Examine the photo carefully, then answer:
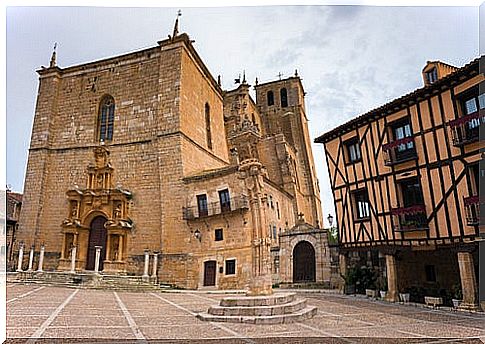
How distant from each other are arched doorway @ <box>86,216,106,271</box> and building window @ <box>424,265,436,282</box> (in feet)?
41.3

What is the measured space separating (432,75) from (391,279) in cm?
626

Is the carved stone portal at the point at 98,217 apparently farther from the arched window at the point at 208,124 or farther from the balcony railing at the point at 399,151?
the balcony railing at the point at 399,151

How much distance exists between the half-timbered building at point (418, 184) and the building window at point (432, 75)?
31mm

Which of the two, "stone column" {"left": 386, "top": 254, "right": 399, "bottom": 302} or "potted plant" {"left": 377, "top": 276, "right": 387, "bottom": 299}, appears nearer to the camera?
"stone column" {"left": 386, "top": 254, "right": 399, "bottom": 302}

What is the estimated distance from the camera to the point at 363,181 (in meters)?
11.5

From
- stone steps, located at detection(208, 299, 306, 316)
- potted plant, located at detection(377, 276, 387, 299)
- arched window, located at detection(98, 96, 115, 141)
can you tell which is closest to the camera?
stone steps, located at detection(208, 299, 306, 316)

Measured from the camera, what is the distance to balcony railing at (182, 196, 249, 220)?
14.3m

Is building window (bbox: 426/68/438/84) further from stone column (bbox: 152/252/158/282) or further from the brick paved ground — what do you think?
stone column (bbox: 152/252/158/282)

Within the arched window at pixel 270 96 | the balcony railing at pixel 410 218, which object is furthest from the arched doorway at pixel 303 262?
the arched window at pixel 270 96

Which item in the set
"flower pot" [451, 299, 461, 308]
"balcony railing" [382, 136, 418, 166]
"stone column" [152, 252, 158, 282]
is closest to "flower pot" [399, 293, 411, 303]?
"flower pot" [451, 299, 461, 308]

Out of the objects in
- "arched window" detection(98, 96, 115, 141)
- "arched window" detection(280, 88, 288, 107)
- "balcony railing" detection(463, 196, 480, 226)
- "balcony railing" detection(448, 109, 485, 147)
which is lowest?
"balcony railing" detection(463, 196, 480, 226)

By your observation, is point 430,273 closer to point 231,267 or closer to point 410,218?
point 410,218

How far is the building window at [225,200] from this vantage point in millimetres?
14819

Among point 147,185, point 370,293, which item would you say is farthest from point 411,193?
point 147,185
